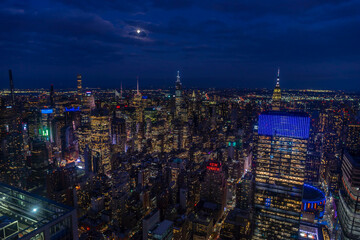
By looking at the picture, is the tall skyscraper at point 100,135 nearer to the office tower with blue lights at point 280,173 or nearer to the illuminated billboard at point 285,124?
the office tower with blue lights at point 280,173

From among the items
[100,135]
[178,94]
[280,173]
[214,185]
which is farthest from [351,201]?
[178,94]

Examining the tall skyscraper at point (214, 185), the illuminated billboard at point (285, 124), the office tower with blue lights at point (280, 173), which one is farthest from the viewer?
the tall skyscraper at point (214, 185)

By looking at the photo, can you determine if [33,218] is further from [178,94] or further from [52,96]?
[178,94]

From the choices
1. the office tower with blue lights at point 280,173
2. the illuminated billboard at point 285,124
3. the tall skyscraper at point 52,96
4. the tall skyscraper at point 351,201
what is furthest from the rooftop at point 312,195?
the tall skyscraper at point 52,96

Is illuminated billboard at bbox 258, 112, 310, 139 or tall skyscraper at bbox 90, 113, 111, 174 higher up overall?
illuminated billboard at bbox 258, 112, 310, 139

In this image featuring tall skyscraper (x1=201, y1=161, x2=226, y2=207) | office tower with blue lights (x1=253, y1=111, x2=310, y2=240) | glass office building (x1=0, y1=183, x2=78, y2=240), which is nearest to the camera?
glass office building (x1=0, y1=183, x2=78, y2=240)

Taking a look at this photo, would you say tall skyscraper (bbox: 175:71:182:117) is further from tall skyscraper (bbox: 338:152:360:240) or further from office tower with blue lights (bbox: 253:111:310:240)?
tall skyscraper (bbox: 338:152:360:240)

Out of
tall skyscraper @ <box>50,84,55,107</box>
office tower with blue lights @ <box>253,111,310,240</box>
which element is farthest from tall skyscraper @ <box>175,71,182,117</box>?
office tower with blue lights @ <box>253,111,310,240</box>
